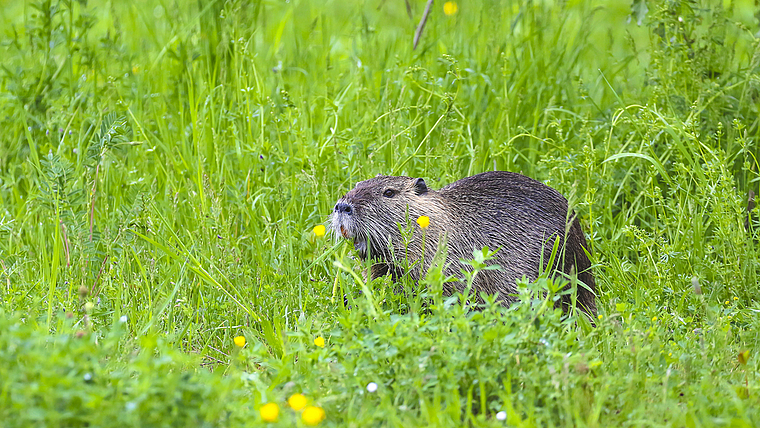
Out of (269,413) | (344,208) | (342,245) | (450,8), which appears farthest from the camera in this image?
(450,8)

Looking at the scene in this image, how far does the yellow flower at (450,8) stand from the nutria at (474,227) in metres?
2.36

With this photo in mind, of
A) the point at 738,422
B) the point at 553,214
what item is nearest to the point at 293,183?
the point at 553,214

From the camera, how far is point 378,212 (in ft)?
10.9

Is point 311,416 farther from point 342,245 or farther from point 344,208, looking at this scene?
point 342,245

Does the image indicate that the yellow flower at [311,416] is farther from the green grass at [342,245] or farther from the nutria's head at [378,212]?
the nutria's head at [378,212]

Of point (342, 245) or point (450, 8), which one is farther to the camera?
point (450, 8)

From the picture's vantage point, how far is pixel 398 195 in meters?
3.41

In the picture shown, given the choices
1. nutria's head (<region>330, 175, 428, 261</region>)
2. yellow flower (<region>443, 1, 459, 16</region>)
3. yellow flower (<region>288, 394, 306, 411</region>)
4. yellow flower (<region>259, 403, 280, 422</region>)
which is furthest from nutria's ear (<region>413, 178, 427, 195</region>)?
yellow flower (<region>443, 1, 459, 16</region>)

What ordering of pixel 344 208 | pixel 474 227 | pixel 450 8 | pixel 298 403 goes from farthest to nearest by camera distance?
pixel 450 8 < pixel 474 227 < pixel 344 208 < pixel 298 403

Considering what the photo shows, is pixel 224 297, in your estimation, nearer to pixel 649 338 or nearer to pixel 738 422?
pixel 649 338

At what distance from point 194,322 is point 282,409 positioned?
121 cm

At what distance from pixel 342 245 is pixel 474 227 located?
0.59m

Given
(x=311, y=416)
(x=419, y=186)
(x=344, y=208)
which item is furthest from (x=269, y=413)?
(x=419, y=186)

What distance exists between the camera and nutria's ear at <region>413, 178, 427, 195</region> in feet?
11.3
